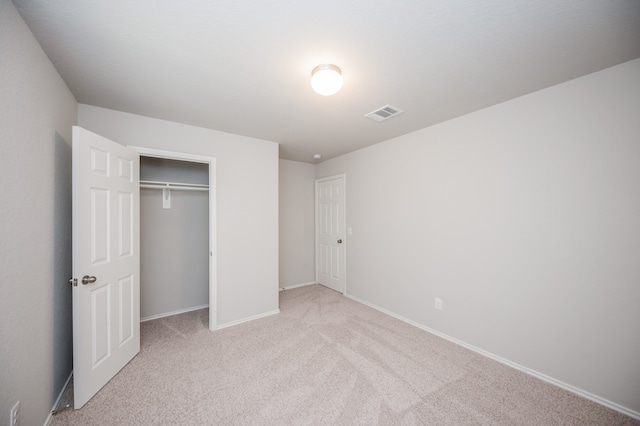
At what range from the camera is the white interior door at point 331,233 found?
168 inches

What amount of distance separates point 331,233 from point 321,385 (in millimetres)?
2756

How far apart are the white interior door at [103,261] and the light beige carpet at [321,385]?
221mm

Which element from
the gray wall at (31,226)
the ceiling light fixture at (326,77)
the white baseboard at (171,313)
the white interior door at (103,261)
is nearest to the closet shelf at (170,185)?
the white interior door at (103,261)

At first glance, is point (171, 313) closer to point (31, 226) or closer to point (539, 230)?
point (31, 226)

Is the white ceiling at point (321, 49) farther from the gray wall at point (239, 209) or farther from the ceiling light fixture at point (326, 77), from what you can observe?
the gray wall at point (239, 209)

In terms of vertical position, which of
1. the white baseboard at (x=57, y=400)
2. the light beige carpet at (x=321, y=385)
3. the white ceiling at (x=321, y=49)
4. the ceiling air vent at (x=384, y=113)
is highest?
the white ceiling at (x=321, y=49)

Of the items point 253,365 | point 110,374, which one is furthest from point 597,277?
point 110,374

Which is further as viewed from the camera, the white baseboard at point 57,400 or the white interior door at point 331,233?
the white interior door at point 331,233

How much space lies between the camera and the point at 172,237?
3.39 meters

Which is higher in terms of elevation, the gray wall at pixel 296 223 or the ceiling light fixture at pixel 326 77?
the ceiling light fixture at pixel 326 77

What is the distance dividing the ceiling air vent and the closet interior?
2.39 metres

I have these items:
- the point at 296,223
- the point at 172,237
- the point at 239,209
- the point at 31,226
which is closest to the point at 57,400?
the point at 31,226

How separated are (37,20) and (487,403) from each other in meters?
3.79

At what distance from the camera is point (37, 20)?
1324mm
